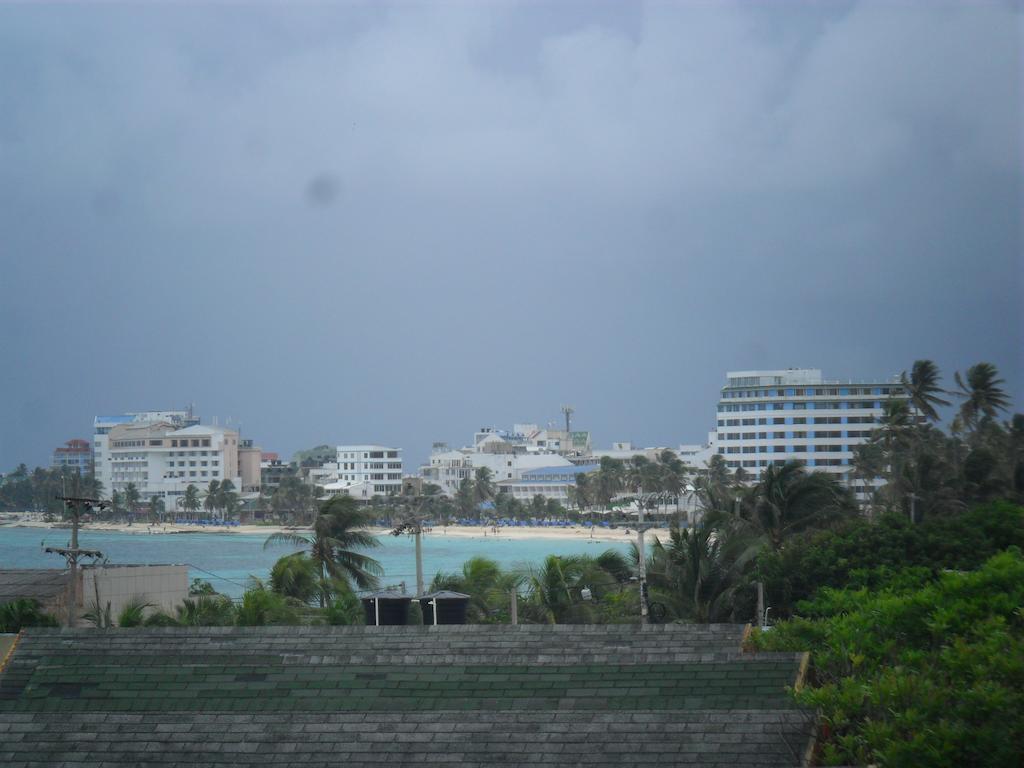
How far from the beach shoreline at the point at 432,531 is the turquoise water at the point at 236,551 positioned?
1.06 m

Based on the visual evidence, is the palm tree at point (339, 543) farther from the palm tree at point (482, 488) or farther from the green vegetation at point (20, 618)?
the palm tree at point (482, 488)

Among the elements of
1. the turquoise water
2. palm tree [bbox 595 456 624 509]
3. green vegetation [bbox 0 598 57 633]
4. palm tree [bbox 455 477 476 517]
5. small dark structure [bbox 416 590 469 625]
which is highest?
small dark structure [bbox 416 590 469 625]

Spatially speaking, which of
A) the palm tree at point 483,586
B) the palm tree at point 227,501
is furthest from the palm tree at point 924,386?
the palm tree at point 227,501

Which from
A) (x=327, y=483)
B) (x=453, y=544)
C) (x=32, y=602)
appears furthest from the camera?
(x=327, y=483)

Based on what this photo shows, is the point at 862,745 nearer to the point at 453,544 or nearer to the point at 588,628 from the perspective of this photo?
the point at 588,628

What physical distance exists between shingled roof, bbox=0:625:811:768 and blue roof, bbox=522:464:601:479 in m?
156

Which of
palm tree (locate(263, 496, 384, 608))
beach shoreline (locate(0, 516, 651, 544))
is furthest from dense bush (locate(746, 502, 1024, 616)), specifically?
beach shoreline (locate(0, 516, 651, 544))

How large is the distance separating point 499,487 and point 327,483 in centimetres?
2539

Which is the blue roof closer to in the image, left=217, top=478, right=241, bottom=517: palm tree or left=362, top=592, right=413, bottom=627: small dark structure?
left=217, top=478, right=241, bottom=517: palm tree

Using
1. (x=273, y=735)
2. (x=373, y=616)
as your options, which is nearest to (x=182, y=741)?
(x=273, y=735)

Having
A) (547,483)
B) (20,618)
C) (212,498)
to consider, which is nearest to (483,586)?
(20,618)

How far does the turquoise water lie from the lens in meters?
110

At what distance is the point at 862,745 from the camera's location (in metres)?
13.4

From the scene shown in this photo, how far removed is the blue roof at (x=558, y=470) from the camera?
17462 centimetres
